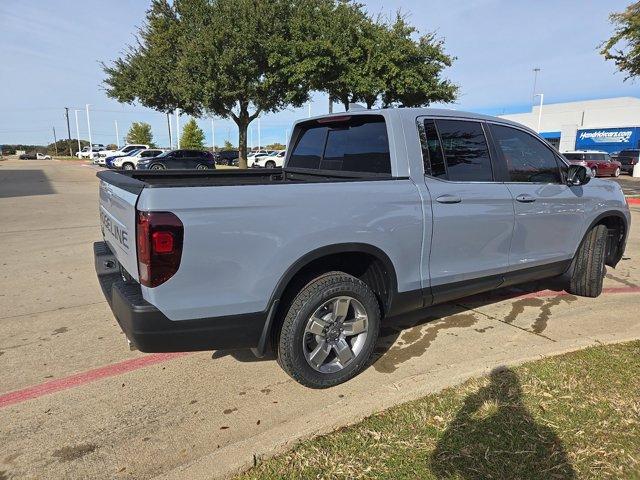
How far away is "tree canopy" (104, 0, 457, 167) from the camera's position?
69.7 ft

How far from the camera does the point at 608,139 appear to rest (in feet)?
143

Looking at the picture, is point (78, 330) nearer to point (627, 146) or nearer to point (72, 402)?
point (72, 402)

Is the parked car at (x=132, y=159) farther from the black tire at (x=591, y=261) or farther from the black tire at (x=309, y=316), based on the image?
the black tire at (x=309, y=316)

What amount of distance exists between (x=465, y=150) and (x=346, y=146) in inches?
38.0

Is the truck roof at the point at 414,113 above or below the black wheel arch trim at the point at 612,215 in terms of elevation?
above

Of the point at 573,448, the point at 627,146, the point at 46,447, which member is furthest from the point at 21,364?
the point at 627,146

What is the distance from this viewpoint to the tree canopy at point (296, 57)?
21234 mm

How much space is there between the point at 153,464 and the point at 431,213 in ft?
7.67

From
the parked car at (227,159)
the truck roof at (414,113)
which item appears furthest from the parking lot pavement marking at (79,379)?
the parked car at (227,159)

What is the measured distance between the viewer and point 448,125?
3.69 meters

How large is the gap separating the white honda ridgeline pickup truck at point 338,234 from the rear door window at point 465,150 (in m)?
0.01

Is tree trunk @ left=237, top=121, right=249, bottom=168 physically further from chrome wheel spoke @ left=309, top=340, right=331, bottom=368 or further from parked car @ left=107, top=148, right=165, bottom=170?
chrome wheel spoke @ left=309, top=340, right=331, bottom=368

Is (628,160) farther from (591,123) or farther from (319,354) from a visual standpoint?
(319,354)

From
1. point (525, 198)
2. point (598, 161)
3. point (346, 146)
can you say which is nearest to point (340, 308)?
point (346, 146)
